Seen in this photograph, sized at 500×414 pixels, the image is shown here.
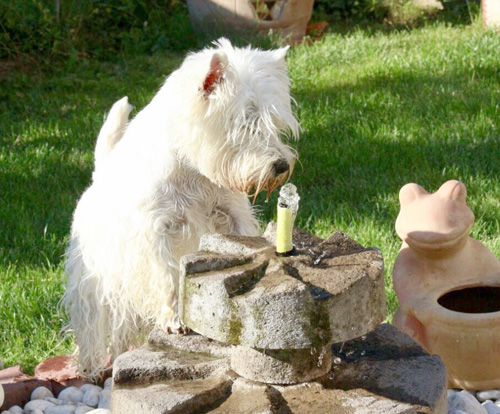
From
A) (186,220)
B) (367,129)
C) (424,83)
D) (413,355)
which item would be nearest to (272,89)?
(186,220)

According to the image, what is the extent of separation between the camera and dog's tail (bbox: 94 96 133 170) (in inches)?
149

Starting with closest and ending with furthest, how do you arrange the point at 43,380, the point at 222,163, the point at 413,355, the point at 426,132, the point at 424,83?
1. the point at 413,355
2. the point at 222,163
3. the point at 43,380
4. the point at 426,132
5. the point at 424,83

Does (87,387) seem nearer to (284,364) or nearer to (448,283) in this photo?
(284,364)

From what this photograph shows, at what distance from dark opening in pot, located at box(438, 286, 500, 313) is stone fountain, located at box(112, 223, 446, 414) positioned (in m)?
0.67

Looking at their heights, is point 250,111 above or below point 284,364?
above

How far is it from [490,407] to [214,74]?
155 centimetres

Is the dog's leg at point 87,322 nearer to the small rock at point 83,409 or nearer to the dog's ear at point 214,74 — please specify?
the small rock at point 83,409

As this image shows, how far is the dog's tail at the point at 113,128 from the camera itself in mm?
3785

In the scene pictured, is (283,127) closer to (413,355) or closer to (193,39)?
(413,355)

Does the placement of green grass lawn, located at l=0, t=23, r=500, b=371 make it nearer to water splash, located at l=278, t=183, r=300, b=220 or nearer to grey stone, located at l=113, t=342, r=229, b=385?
grey stone, located at l=113, t=342, r=229, b=385

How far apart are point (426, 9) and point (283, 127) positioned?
6.00 m

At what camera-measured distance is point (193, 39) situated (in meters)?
8.44

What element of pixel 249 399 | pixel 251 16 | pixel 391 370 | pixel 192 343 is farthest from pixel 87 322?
pixel 251 16

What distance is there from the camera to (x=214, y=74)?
3.28m
